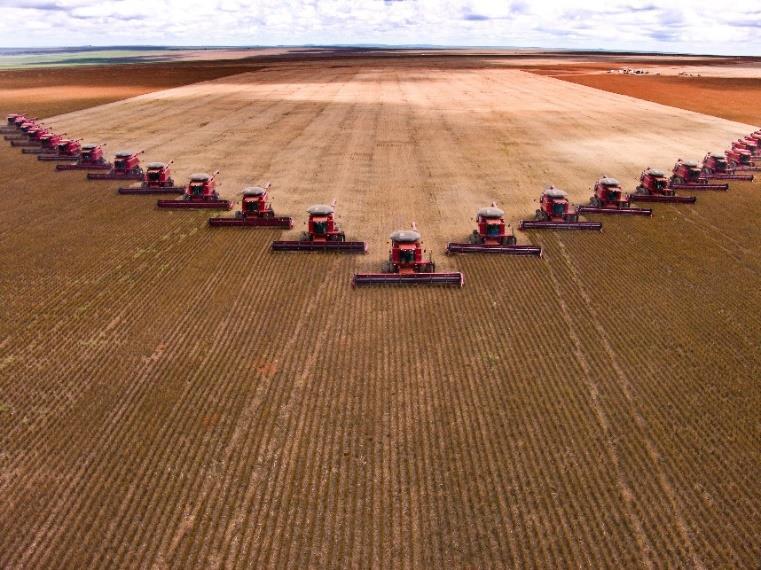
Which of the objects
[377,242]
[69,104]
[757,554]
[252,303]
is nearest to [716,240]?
[377,242]

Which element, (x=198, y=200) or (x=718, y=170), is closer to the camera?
(x=198, y=200)

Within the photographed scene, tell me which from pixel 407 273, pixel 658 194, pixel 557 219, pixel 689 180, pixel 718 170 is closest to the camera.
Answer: pixel 407 273

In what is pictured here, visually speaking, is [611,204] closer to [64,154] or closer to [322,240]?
[322,240]

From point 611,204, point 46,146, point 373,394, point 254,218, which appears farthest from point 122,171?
point 611,204

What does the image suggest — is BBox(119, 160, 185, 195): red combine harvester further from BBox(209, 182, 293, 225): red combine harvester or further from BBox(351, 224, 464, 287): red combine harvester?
BBox(351, 224, 464, 287): red combine harvester

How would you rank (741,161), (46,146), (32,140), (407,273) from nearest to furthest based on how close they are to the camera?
(407,273)
(741,161)
(46,146)
(32,140)

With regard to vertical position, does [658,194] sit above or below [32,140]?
below

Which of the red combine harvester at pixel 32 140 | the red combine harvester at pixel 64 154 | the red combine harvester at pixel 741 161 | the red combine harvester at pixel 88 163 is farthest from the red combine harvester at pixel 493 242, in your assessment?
the red combine harvester at pixel 32 140

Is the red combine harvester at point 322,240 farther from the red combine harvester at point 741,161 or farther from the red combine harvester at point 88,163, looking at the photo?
the red combine harvester at point 741,161
